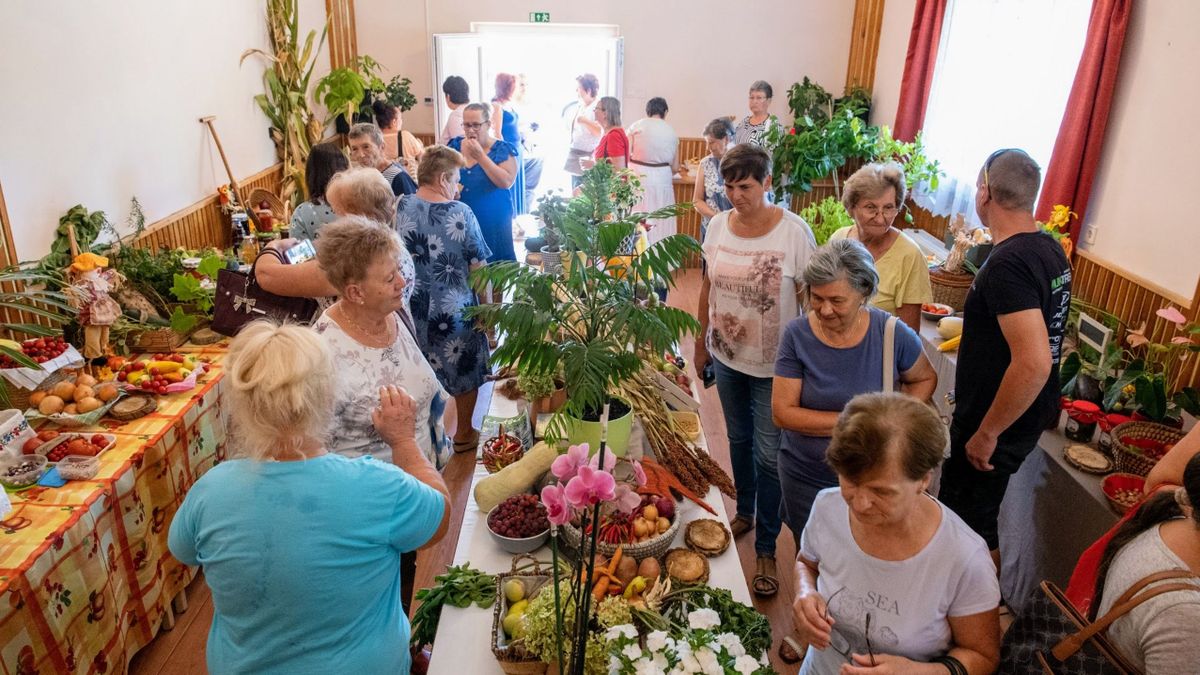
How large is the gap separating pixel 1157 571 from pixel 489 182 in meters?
3.84

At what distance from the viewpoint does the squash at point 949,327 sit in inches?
151

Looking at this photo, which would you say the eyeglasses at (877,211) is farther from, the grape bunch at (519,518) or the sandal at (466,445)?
the sandal at (466,445)

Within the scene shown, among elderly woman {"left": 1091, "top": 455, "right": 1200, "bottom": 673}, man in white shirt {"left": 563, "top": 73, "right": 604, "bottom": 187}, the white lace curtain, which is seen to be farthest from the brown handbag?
man in white shirt {"left": 563, "top": 73, "right": 604, "bottom": 187}

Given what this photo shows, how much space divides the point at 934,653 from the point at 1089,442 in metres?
1.74

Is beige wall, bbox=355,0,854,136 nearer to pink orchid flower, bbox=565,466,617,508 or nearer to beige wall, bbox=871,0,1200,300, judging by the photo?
beige wall, bbox=871,0,1200,300

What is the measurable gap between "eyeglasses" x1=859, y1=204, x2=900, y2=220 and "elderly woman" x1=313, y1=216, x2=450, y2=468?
159cm

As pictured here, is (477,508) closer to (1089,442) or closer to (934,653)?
(934,653)

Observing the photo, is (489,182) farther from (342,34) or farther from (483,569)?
(342,34)

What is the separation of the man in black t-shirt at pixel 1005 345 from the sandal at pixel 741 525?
88 centimetres

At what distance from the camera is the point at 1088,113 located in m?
3.88

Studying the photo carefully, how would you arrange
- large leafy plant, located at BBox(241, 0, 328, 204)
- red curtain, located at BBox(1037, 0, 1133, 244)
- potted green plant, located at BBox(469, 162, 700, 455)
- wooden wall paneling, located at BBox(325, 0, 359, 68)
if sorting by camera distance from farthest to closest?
wooden wall paneling, located at BBox(325, 0, 359, 68) < large leafy plant, located at BBox(241, 0, 328, 204) < red curtain, located at BBox(1037, 0, 1133, 244) < potted green plant, located at BBox(469, 162, 700, 455)

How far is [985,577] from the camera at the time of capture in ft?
4.85

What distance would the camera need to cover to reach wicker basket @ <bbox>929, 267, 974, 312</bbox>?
4125 millimetres

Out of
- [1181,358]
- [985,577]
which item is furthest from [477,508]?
[1181,358]
